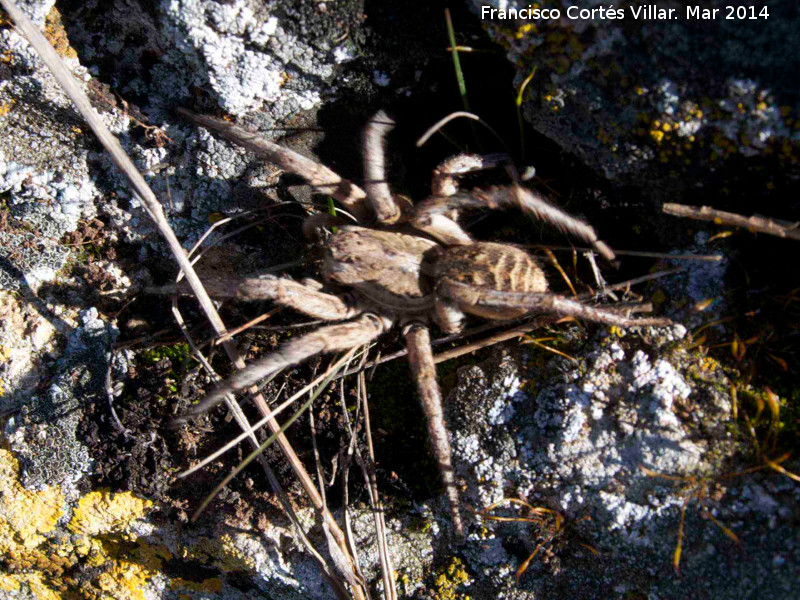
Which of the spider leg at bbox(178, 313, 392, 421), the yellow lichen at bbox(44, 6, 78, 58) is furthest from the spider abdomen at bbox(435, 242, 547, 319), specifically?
the yellow lichen at bbox(44, 6, 78, 58)

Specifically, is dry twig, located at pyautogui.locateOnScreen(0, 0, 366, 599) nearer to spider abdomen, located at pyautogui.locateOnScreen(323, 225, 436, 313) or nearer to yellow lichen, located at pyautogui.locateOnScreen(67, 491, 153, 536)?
spider abdomen, located at pyautogui.locateOnScreen(323, 225, 436, 313)

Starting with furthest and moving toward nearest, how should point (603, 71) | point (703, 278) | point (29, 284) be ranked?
point (29, 284) → point (703, 278) → point (603, 71)

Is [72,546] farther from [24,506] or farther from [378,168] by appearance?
[378,168]

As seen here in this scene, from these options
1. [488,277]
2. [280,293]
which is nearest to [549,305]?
[488,277]

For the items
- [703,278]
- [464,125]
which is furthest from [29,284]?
[703,278]

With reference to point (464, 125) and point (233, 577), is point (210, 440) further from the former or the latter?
point (464, 125)

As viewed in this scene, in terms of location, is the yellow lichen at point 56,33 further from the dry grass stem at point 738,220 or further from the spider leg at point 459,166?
the dry grass stem at point 738,220
